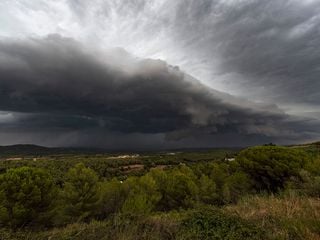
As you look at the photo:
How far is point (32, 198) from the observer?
84.9 feet

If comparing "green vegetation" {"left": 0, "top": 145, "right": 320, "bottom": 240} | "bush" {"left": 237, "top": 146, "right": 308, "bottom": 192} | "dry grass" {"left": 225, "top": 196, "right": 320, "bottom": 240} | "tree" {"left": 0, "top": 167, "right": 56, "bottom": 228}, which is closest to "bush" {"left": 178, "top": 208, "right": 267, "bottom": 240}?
"green vegetation" {"left": 0, "top": 145, "right": 320, "bottom": 240}

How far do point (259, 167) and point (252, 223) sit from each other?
2953cm

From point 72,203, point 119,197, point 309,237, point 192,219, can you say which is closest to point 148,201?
point 119,197

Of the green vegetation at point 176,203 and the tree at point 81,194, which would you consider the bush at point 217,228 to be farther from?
the tree at point 81,194

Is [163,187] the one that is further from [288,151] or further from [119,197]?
[288,151]

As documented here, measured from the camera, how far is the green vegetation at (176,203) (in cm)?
556

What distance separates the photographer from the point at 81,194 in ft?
104

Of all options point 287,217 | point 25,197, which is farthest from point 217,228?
point 25,197

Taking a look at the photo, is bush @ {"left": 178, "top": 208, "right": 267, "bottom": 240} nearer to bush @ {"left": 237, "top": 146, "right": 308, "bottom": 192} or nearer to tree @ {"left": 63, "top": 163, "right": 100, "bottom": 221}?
bush @ {"left": 237, "top": 146, "right": 308, "bottom": 192}

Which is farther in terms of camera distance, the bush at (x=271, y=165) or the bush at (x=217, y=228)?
the bush at (x=271, y=165)

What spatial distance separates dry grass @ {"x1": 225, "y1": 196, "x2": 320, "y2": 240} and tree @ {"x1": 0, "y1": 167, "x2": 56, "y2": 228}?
21965 mm

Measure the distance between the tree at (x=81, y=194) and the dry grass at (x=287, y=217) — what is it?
25.3 m

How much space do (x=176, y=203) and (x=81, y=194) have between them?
11888 mm

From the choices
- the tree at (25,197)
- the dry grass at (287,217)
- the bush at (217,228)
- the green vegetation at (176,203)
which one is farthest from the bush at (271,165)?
the bush at (217,228)
